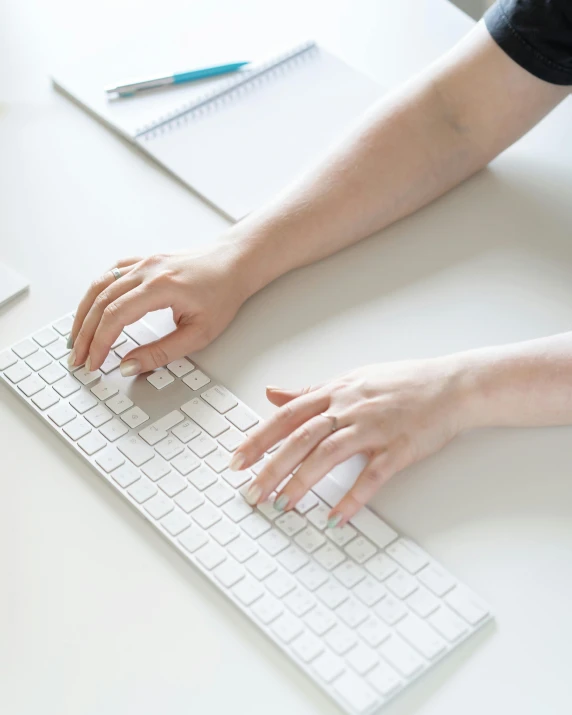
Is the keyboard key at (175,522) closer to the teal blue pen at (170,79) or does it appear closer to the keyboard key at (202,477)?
the keyboard key at (202,477)

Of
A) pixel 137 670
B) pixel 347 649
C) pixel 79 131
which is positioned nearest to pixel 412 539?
pixel 347 649

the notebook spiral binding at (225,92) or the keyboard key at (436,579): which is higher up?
the notebook spiral binding at (225,92)

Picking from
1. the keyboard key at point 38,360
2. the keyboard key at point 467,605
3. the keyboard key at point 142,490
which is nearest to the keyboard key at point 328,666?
the keyboard key at point 467,605

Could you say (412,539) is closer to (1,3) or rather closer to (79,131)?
(79,131)

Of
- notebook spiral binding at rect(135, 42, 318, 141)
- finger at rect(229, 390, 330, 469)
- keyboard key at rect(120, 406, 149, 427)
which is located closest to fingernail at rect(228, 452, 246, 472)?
finger at rect(229, 390, 330, 469)

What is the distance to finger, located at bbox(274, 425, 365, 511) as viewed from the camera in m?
0.81

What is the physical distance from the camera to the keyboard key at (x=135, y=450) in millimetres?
852

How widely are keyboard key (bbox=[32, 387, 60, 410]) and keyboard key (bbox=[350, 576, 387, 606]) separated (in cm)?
34

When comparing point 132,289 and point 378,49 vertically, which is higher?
point 378,49

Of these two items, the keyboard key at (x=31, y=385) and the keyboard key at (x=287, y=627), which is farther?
the keyboard key at (x=31, y=385)

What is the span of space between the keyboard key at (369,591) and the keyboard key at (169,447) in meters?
0.21

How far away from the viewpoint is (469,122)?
1117mm

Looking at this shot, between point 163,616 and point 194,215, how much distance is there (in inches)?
20.4

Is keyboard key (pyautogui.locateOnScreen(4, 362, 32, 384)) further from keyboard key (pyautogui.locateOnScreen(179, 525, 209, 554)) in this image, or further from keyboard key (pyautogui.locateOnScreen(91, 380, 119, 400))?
keyboard key (pyautogui.locateOnScreen(179, 525, 209, 554))
